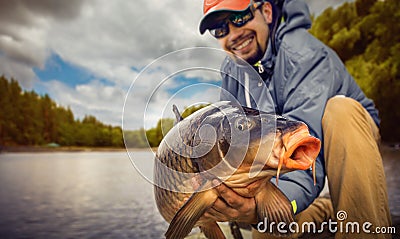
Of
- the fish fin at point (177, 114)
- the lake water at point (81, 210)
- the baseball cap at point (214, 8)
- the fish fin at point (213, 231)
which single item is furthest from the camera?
the lake water at point (81, 210)

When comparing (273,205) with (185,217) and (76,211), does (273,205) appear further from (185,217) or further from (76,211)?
(76,211)

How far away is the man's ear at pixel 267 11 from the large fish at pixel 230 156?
79 centimetres

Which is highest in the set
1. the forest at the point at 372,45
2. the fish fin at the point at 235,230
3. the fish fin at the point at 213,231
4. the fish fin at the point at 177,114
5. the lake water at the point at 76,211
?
the forest at the point at 372,45

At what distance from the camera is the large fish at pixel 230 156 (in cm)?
39

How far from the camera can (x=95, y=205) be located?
4.00 metres

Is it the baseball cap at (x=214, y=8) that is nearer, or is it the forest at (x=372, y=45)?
the baseball cap at (x=214, y=8)

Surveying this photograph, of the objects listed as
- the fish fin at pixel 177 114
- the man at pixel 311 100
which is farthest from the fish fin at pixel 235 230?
the fish fin at pixel 177 114

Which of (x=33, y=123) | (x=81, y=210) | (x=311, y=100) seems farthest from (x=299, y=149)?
(x=33, y=123)

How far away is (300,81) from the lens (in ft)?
3.21

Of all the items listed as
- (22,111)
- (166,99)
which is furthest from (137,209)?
(22,111)

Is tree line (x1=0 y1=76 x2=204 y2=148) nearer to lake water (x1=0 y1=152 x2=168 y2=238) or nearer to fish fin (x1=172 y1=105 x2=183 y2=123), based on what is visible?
lake water (x1=0 y1=152 x2=168 y2=238)

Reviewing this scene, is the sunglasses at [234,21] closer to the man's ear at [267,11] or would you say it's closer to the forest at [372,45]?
the man's ear at [267,11]

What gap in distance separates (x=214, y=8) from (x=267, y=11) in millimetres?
297

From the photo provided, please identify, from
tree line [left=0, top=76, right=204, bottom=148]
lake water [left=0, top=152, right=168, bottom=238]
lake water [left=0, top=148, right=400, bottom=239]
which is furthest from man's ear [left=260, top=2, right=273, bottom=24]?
tree line [left=0, top=76, right=204, bottom=148]
